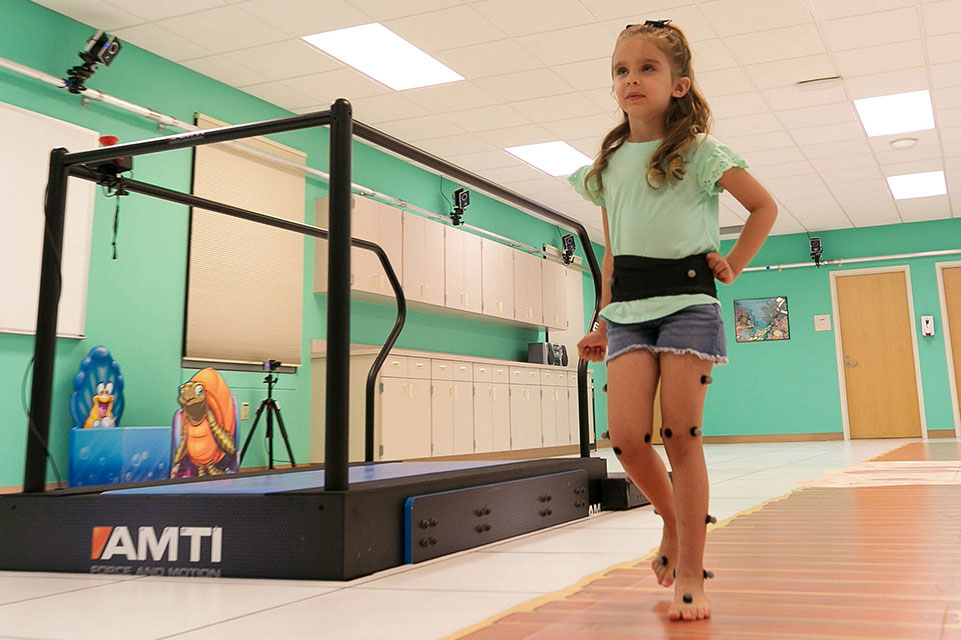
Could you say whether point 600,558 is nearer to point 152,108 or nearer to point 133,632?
point 133,632

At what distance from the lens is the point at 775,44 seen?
5.66m

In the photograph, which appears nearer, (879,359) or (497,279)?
(497,279)

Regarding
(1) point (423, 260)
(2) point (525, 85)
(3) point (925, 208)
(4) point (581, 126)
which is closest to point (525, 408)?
(1) point (423, 260)

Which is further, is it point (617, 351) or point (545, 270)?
point (545, 270)

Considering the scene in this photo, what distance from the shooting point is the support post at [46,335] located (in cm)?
233

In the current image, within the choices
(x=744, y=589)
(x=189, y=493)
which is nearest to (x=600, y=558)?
(x=744, y=589)

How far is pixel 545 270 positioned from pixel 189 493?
26.5 ft

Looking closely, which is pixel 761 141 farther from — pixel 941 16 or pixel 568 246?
pixel 568 246

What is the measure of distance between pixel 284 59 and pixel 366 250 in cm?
173

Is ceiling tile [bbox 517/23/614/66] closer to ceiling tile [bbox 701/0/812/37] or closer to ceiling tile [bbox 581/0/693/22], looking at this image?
ceiling tile [bbox 581/0/693/22]

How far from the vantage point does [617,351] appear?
1562 mm

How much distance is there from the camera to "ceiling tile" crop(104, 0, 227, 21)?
16.2 ft

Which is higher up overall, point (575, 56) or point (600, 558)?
point (575, 56)

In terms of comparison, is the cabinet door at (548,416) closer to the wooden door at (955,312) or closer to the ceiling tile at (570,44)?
the ceiling tile at (570,44)
